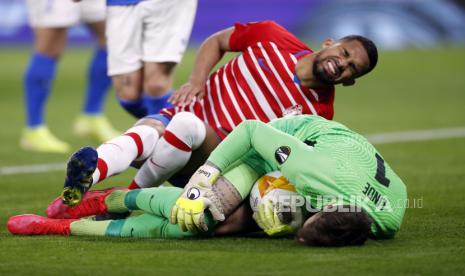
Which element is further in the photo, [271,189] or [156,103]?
[156,103]

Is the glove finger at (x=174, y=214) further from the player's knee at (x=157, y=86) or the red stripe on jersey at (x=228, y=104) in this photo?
the player's knee at (x=157, y=86)

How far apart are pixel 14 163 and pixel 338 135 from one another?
3.74 meters

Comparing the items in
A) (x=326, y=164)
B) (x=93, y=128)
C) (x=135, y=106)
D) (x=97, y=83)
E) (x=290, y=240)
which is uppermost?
(x=326, y=164)

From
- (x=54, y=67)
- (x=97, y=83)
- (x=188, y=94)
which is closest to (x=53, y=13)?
(x=54, y=67)

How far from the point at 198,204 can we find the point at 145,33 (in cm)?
284

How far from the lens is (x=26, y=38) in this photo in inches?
704

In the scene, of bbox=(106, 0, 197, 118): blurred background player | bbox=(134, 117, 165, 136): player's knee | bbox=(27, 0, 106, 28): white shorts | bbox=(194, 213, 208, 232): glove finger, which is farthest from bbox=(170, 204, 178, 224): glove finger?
bbox=(27, 0, 106, 28): white shorts

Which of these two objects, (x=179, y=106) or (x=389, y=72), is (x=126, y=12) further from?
(x=389, y=72)

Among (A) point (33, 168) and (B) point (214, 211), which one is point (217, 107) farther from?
(A) point (33, 168)

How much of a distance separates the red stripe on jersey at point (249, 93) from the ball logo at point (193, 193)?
3.40 feet

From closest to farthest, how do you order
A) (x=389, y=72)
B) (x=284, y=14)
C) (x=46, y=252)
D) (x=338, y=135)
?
(x=46, y=252)
(x=338, y=135)
(x=389, y=72)
(x=284, y=14)

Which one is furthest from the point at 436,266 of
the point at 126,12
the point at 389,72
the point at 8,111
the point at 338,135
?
the point at 389,72

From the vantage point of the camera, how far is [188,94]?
5.73 metres

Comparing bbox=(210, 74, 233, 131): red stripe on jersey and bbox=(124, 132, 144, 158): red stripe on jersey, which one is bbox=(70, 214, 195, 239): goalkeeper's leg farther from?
bbox=(210, 74, 233, 131): red stripe on jersey
